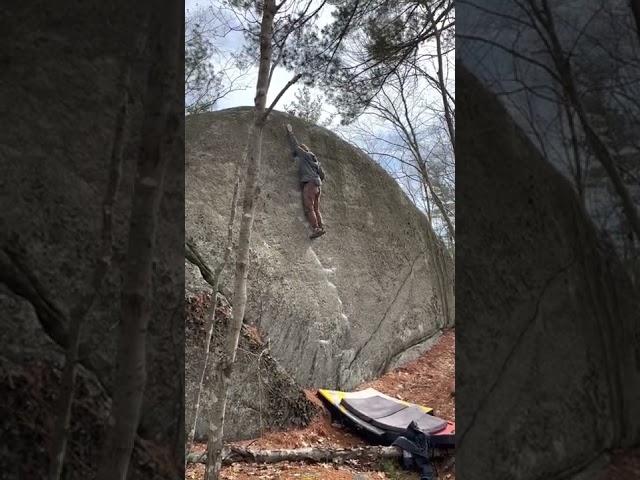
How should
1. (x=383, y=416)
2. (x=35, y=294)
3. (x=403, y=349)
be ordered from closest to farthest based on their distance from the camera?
(x=35, y=294), (x=383, y=416), (x=403, y=349)

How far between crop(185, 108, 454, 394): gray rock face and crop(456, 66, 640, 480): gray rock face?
19.0 feet

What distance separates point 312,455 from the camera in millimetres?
6148

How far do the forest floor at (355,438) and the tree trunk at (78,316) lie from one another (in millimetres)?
4629

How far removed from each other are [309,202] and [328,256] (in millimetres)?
1006

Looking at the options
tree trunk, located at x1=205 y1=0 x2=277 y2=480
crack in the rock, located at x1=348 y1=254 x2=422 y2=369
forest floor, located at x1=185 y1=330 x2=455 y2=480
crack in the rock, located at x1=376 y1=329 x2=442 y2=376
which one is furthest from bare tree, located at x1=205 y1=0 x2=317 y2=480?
crack in the rock, located at x1=376 y1=329 x2=442 y2=376

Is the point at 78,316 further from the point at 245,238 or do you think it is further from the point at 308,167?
the point at 308,167

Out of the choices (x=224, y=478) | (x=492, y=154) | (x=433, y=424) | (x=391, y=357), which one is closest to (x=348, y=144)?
(x=391, y=357)

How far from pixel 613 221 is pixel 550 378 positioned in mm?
431

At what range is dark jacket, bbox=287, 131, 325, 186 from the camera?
9.67m

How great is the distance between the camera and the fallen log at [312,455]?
19.4 ft

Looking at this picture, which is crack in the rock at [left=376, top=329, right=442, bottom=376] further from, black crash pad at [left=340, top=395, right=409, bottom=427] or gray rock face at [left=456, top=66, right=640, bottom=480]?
gray rock face at [left=456, top=66, right=640, bottom=480]

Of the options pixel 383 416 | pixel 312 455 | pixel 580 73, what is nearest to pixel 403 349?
pixel 383 416

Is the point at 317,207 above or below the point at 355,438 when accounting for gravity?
above

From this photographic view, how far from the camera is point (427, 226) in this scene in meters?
12.0
